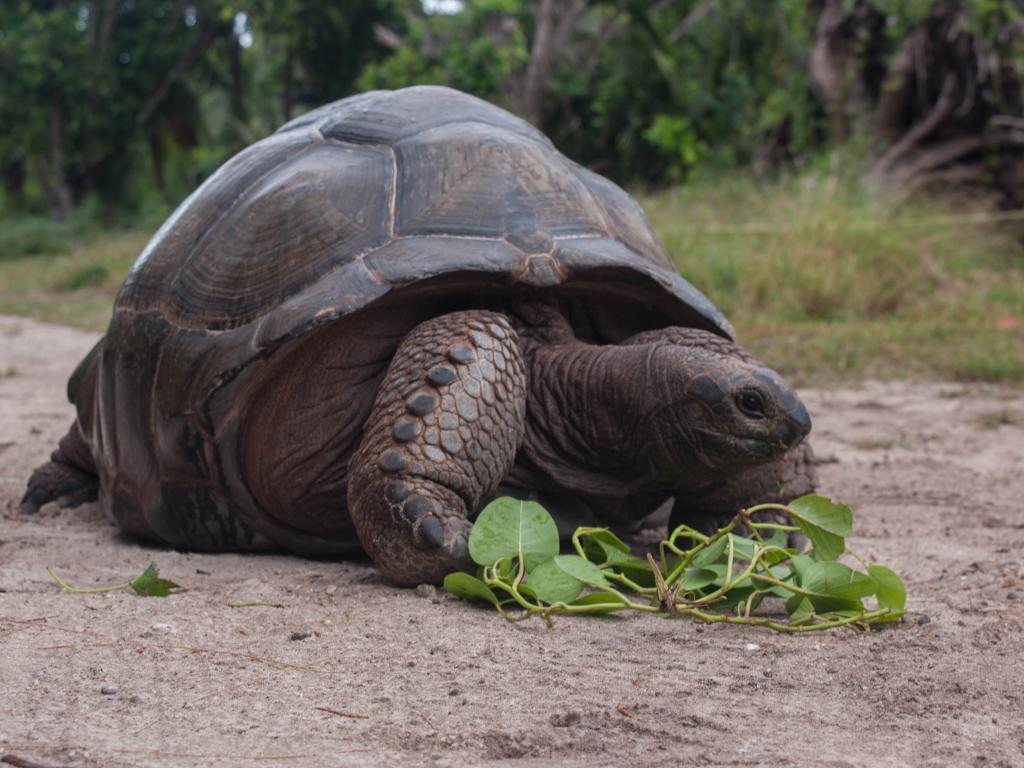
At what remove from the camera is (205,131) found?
66.6ft

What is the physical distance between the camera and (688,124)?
13.0 meters

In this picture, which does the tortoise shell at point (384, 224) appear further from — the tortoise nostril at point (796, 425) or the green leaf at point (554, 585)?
the green leaf at point (554, 585)

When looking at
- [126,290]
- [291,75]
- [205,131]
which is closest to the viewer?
[126,290]

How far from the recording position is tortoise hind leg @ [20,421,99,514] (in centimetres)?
332

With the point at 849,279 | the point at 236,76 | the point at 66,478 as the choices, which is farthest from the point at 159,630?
the point at 236,76

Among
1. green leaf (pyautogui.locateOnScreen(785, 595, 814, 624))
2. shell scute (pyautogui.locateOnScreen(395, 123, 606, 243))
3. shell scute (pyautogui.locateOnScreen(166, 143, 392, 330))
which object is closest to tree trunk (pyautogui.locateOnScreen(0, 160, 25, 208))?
shell scute (pyautogui.locateOnScreen(166, 143, 392, 330))

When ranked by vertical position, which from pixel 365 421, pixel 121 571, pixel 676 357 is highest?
pixel 676 357

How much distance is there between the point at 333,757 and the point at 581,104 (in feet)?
45.9

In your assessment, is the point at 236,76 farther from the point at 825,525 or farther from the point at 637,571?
the point at 825,525

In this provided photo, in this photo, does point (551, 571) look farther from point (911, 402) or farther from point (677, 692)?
point (911, 402)

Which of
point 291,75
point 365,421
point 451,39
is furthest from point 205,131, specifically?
point 365,421

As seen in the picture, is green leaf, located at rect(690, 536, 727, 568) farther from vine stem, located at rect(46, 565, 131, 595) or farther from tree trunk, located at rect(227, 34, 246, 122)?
tree trunk, located at rect(227, 34, 246, 122)

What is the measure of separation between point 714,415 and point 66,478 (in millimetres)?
1885

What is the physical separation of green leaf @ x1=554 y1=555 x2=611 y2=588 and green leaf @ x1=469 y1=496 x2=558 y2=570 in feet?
0.19
